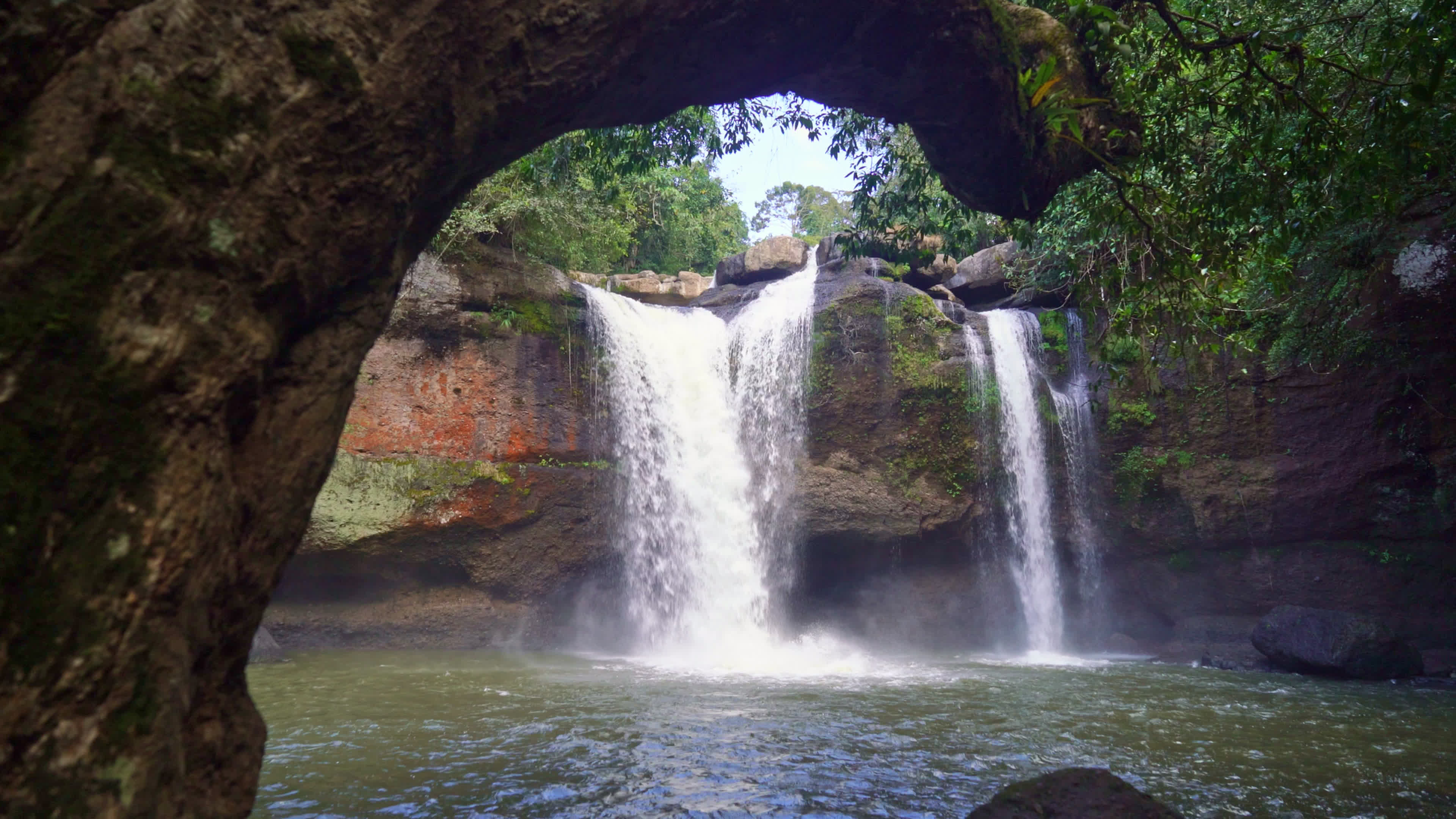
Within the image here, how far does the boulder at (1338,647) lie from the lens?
11.4m

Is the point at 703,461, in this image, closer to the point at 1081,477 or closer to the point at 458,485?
the point at 458,485

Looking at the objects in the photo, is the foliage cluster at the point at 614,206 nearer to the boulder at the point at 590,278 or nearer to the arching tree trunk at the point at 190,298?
the boulder at the point at 590,278

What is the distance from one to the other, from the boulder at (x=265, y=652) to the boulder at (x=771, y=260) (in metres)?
13.5

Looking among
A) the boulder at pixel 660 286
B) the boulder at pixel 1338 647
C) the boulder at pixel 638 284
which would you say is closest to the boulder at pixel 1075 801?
the boulder at pixel 1338 647

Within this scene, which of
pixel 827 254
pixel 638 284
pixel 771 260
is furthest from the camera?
pixel 638 284

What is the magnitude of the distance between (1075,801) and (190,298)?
439 cm

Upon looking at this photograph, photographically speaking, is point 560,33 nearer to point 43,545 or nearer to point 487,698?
point 43,545

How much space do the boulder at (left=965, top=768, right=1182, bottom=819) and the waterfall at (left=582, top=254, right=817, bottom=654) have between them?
963 centimetres

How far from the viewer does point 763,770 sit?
19.8 ft

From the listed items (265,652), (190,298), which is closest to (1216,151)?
(190,298)

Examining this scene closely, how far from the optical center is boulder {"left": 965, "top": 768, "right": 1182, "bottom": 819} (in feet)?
14.0

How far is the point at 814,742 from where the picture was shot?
6965mm

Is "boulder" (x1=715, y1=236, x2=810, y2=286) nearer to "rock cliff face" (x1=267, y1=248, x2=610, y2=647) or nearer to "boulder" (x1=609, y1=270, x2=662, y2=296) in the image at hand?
"boulder" (x1=609, y1=270, x2=662, y2=296)

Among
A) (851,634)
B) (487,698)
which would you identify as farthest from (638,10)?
(851,634)
